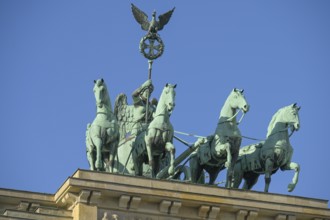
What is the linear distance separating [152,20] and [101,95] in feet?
17.0

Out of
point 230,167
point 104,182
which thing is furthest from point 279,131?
point 104,182

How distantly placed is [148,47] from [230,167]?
566cm

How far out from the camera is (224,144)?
212 feet

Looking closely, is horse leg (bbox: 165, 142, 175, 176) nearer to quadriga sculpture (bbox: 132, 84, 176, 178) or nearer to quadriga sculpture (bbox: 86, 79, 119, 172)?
quadriga sculpture (bbox: 132, 84, 176, 178)

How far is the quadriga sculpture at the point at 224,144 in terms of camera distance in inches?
2539

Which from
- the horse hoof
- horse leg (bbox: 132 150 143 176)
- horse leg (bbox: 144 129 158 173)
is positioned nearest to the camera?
the horse hoof

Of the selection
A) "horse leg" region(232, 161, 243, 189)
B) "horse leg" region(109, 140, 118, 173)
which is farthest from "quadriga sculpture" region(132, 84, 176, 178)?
"horse leg" region(232, 161, 243, 189)

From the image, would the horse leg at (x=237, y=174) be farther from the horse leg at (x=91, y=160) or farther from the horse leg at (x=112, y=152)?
the horse leg at (x=91, y=160)

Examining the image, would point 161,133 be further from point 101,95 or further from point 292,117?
point 292,117

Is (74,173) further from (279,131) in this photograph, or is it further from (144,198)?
(279,131)

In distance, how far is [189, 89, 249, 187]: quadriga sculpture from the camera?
64500 mm

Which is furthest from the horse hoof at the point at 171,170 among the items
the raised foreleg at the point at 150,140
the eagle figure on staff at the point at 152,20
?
the eagle figure on staff at the point at 152,20

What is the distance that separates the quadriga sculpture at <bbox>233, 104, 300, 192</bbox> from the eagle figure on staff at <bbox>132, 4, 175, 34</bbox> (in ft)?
16.0

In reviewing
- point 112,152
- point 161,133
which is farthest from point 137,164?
point 161,133
